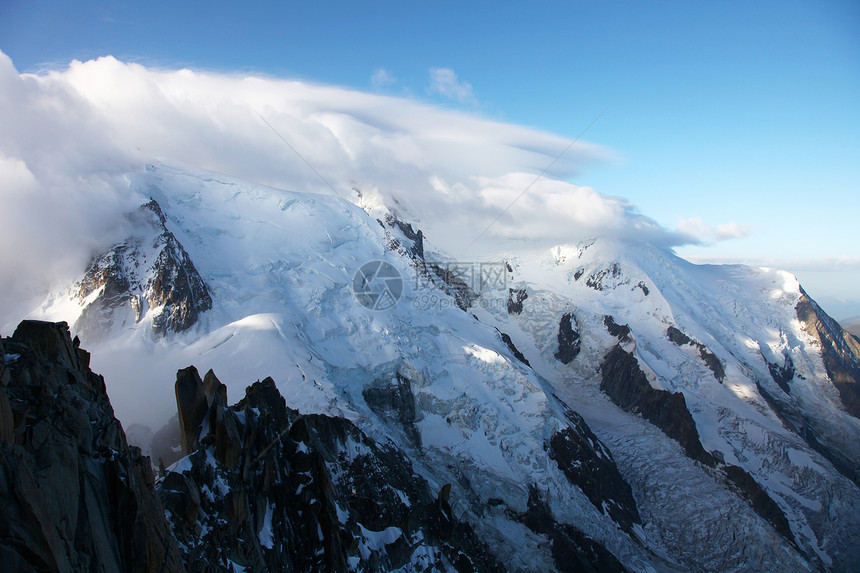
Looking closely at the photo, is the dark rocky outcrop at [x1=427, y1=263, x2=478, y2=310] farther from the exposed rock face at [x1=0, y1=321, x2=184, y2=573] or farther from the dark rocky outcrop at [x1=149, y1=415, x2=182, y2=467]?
the exposed rock face at [x1=0, y1=321, x2=184, y2=573]

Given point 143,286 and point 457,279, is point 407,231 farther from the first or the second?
point 143,286

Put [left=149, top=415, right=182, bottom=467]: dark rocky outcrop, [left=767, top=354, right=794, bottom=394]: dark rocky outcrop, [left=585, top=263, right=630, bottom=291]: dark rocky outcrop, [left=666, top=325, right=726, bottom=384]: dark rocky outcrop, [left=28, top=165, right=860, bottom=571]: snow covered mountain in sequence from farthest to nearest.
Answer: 1. [left=585, top=263, right=630, bottom=291]: dark rocky outcrop
2. [left=767, top=354, right=794, bottom=394]: dark rocky outcrop
3. [left=666, top=325, right=726, bottom=384]: dark rocky outcrop
4. [left=28, top=165, right=860, bottom=571]: snow covered mountain
5. [left=149, top=415, right=182, bottom=467]: dark rocky outcrop

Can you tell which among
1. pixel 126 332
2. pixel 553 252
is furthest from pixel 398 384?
pixel 553 252
